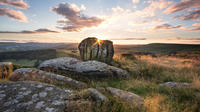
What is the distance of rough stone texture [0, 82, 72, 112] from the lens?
6.84 ft

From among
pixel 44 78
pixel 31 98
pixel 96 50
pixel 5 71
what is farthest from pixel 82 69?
pixel 96 50

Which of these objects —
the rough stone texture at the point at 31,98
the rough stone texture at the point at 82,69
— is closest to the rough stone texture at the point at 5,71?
the rough stone texture at the point at 82,69

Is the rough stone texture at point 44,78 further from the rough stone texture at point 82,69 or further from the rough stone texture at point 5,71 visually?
the rough stone texture at point 82,69

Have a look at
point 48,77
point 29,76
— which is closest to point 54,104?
point 48,77

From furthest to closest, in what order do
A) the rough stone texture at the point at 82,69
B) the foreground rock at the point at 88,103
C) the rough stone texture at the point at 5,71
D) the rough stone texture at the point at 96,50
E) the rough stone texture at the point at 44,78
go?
the rough stone texture at the point at 96,50, the rough stone texture at the point at 82,69, the rough stone texture at the point at 5,71, the rough stone texture at the point at 44,78, the foreground rock at the point at 88,103

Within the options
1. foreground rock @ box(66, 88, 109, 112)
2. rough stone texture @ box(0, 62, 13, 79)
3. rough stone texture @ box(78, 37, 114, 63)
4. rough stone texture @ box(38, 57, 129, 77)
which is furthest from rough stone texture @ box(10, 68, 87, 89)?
rough stone texture @ box(78, 37, 114, 63)

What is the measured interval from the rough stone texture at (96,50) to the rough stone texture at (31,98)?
7662 millimetres

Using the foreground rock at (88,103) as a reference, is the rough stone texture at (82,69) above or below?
below

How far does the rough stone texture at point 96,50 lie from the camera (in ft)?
34.1

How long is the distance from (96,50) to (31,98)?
8.49m

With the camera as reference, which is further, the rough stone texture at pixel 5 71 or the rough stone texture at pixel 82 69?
the rough stone texture at pixel 82 69

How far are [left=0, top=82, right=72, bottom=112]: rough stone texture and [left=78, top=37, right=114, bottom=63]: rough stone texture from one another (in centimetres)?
766

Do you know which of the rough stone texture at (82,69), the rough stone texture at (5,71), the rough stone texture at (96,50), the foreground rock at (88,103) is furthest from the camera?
the rough stone texture at (96,50)

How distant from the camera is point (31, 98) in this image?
237 centimetres
